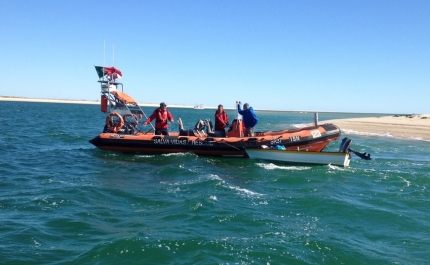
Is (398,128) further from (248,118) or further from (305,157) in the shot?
(305,157)

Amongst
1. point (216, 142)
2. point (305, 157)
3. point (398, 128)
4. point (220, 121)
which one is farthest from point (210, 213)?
point (398, 128)

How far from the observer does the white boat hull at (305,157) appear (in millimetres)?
11078

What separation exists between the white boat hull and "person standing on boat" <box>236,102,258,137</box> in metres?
1.22

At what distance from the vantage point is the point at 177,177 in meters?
9.59

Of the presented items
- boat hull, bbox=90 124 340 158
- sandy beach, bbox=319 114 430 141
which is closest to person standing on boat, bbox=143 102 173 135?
boat hull, bbox=90 124 340 158

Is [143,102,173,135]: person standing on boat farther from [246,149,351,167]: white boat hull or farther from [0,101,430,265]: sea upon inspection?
[246,149,351,167]: white boat hull

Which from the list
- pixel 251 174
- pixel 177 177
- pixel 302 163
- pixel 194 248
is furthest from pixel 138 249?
pixel 302 163

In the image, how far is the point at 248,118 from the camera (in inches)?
506

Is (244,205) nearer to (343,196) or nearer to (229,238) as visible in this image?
(229,238)

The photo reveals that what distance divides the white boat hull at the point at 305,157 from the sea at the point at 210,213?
0.21 metres

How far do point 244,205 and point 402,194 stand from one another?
12.4 ft

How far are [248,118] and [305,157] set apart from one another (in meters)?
2.52

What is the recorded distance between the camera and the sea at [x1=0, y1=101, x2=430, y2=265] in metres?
4.84

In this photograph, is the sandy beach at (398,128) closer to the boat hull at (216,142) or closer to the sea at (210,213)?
the boat hull at (216,142)
